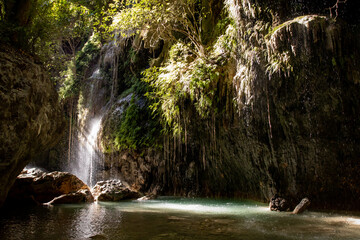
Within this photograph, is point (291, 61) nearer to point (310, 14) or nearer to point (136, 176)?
point (310, 14)

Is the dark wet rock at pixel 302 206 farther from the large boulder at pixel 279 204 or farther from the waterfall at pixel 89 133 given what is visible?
the waterfall at pixel 89 133

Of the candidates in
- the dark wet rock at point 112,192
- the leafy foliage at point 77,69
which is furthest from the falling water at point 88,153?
the dark wet rock at point 112,192

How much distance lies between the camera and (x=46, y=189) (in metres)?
8.87

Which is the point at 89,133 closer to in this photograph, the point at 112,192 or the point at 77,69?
the point at 77,69

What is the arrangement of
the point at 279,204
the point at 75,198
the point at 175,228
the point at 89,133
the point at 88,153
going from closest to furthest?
1. the point at 175,228
2. the point at 279,204
3. the point at 75,198
4. the point at 88,153
5. the point at 89,133

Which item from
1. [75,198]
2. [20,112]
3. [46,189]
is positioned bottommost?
[75,198]

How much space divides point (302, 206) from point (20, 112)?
23.2ft

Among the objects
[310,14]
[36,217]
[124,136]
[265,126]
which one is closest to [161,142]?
[124,136]

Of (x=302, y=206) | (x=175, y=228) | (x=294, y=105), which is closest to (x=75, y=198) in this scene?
(x=175, y=228)

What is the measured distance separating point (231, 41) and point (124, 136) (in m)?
7.91

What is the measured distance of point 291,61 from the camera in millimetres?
6262

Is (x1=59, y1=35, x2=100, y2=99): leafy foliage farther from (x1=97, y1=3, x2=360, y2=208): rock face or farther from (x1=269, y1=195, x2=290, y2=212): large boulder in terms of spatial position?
(x1=269, y1=195, x2=290, y2=212): large boulder

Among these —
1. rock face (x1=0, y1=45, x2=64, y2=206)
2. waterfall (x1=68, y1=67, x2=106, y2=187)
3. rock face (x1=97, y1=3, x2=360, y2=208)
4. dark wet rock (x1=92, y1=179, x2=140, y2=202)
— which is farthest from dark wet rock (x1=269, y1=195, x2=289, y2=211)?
waterfall (x1=68, y1=67, x2=106, y2=187)

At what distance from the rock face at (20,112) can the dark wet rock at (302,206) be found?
6677mm
